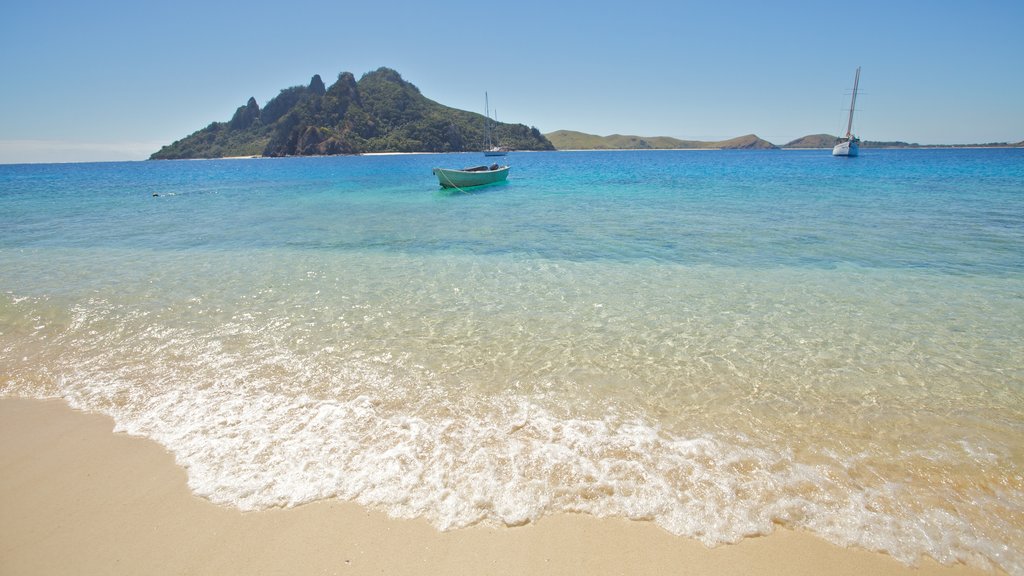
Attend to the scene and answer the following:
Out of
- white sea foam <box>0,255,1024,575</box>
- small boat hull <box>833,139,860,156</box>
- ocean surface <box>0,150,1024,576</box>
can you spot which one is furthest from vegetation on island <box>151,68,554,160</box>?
white sea foam <box>0,255,1024,575</box>

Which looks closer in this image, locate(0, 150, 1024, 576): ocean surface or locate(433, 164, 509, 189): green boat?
locate(0, 150, 1024, 576): ocean surface

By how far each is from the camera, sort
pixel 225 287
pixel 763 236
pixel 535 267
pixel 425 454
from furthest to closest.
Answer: pixel 763 236 → pixel 535 267 → pixel 225 287 → pixel 425 454

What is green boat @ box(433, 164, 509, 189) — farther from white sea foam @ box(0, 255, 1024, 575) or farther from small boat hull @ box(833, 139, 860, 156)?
small boat hull @ box(833, 139, 860, 156)

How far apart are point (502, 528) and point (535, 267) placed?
8.08 meters

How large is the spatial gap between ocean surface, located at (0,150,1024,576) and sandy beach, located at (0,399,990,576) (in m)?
0.14

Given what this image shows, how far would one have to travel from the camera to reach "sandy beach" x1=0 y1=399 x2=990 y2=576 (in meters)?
3.17

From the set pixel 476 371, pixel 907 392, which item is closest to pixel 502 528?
pixel 476 371

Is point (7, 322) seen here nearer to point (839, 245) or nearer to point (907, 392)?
point (907, 392)

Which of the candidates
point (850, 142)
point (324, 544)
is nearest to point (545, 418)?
point (324, 544)

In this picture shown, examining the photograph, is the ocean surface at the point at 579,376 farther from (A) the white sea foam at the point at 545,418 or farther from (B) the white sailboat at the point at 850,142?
(B) the white sailboat at the point at 850,142

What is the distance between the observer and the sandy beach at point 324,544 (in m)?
3.17

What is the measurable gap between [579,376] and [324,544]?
3.40m

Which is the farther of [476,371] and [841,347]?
[841,347]

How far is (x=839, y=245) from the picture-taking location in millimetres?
13086
